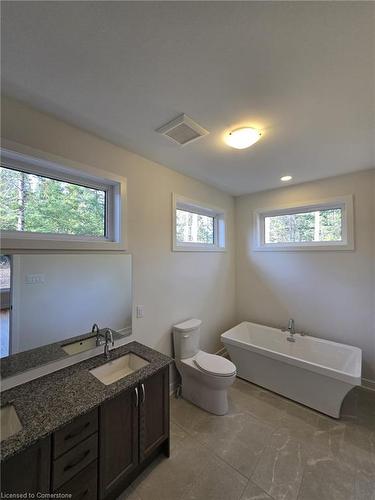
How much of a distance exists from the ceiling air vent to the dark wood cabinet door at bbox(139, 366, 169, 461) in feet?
6.29

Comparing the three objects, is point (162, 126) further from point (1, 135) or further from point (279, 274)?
point (279, 274)

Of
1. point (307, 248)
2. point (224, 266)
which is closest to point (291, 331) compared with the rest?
point (307, 248)

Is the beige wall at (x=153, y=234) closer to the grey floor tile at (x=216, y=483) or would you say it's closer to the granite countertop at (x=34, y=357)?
the granite countertop at (x=34, y=357)

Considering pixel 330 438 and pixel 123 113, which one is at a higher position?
pixel 123 113

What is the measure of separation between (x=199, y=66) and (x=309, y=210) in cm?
257

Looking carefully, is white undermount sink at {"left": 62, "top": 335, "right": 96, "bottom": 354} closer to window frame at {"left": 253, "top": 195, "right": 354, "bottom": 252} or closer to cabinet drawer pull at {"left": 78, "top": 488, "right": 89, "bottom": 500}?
cabinet drawer pull at {"left": 78, "top": 488, "right": 89, "bottom": 500}

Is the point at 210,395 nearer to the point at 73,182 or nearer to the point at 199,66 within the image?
the point at 73,182

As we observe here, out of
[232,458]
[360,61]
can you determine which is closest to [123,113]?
[360,61]

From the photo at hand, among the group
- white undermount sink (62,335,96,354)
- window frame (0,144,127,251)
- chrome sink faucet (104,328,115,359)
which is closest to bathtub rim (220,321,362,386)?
chrome sink faucet (104,328,115,359)

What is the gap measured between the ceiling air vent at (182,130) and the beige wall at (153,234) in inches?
20.6

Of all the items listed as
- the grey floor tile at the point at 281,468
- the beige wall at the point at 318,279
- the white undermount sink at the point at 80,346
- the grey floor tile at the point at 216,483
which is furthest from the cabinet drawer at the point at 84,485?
the beige wall at the point at 318,279

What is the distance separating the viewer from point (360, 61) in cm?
110

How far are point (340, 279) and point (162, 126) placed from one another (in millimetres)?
A: 2758

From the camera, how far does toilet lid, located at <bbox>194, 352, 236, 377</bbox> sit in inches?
79.9
